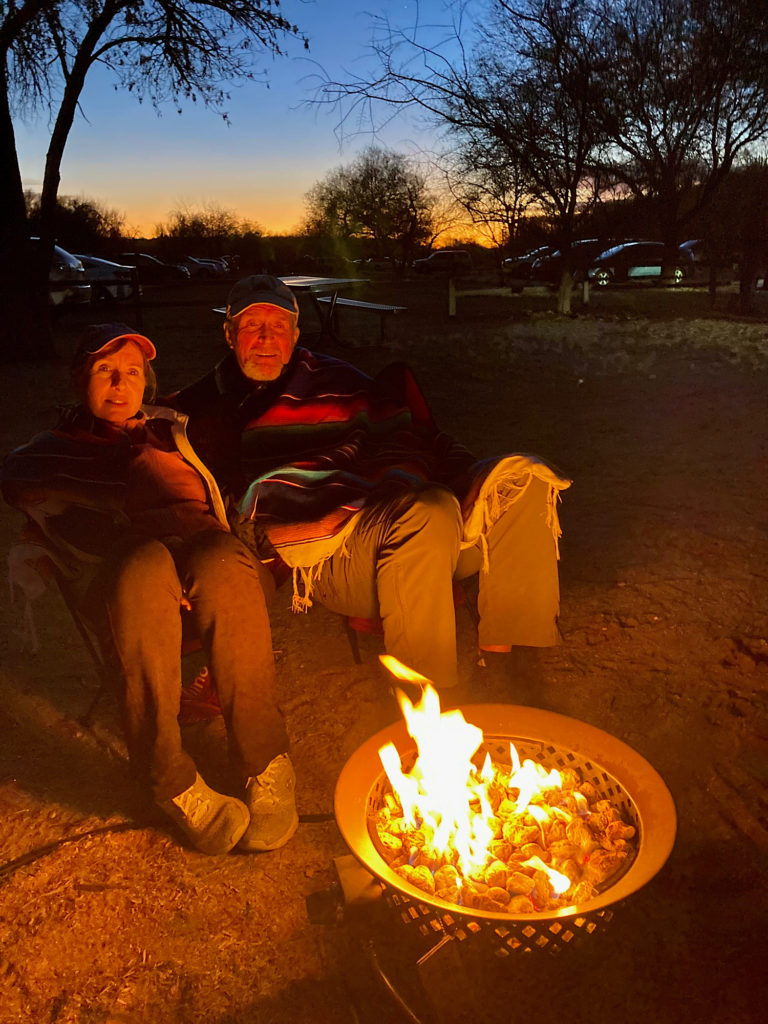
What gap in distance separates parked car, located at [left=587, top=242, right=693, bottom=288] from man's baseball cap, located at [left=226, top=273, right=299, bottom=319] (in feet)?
65.1

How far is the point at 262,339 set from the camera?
2775 millimetres

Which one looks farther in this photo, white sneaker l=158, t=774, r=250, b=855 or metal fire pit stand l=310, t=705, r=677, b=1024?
white sneaker l=158, t=774, r=250, b=855

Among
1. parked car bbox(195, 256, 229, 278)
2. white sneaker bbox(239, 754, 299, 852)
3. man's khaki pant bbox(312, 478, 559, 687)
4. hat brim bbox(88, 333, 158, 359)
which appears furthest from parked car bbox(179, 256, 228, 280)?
white sneaker bbox(239, 754, 299, 852)

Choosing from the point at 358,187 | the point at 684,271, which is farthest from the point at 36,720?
the point at 358,187

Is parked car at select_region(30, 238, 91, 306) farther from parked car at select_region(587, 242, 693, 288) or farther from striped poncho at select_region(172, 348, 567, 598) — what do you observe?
parked car at select_region(587, 242, 693, 288)

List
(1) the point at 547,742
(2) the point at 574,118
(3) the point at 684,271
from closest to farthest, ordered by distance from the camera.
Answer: (1) the point at 547,742, (2) the point at 574,118, (3) the point at 684,271

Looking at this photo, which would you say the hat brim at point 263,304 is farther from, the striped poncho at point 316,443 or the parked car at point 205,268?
the parked car at point 205,268

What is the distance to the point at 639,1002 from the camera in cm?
166

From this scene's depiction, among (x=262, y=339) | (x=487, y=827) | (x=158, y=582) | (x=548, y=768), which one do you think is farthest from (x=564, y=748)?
(x=262, y=339)

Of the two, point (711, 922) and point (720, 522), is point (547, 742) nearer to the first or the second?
point (711, 922)

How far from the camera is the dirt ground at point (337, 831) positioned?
1.70m

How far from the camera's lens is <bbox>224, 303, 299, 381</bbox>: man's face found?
275 centimetres

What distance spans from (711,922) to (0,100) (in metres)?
10.8

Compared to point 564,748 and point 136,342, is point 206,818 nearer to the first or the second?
point 564,748
